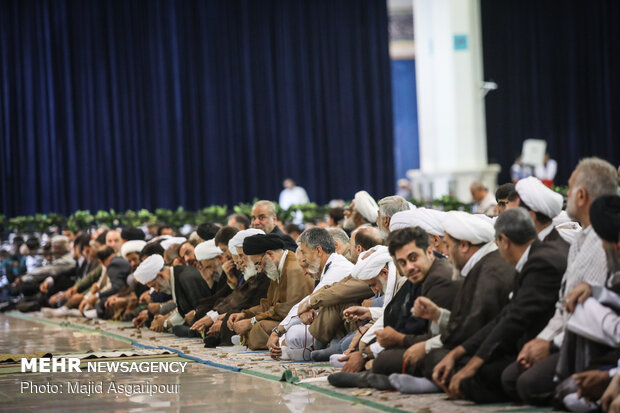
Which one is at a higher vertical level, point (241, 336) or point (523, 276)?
point (523, 276)

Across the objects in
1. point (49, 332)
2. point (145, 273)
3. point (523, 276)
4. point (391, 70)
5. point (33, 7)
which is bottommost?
point (49, 332)

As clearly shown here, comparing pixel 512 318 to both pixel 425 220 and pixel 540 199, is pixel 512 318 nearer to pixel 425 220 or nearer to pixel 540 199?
pixel 540 199

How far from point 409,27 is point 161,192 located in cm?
604

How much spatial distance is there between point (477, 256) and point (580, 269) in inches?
26.4

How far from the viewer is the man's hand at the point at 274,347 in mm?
6078

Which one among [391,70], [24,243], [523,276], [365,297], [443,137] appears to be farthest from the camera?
[391,70]

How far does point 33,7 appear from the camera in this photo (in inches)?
701

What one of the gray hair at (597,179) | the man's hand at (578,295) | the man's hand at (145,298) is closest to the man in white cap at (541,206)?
the gray hair at (597,179)

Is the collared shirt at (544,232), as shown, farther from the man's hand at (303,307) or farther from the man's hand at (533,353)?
the man's hand at (303,307)

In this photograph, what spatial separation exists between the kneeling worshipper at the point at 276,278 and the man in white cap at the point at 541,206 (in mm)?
2270

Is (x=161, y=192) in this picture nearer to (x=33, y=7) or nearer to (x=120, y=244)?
(x=33, y=7)

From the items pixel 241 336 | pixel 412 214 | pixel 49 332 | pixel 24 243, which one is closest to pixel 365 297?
pixel 412 214

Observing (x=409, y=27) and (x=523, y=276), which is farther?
(x=409, y=27)

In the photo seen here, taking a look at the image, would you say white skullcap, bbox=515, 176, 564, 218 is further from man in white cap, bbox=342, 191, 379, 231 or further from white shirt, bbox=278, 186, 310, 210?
white shirt, bbox=278, 186, 310, 210
